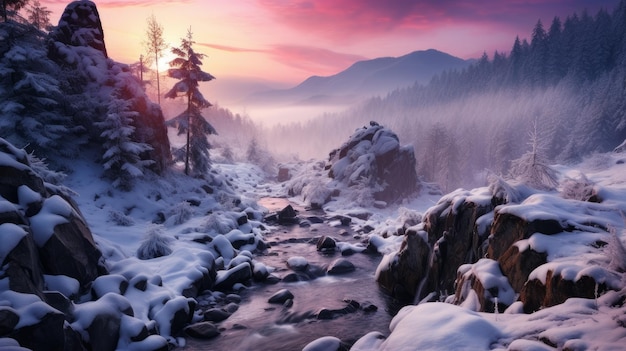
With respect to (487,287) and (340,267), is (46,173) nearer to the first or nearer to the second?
(340,267)

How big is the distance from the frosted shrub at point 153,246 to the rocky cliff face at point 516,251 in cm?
1183

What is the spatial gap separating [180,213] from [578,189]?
68.6 ft

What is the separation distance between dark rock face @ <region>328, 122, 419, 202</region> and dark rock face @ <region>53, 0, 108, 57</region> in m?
29.3

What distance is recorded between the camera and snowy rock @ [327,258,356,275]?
18266mm

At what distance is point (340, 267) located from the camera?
18547 millimetres

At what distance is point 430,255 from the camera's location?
13742mm

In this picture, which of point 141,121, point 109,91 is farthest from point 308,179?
point 109,91

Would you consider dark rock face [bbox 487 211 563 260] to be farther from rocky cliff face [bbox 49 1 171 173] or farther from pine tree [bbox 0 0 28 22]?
pine tree [bbox 0 0 28 22]

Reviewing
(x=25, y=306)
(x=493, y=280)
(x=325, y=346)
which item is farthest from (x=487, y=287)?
(x=25, y=306)

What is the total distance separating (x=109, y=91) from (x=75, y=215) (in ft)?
53.7

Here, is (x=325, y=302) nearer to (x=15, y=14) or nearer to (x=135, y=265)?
(x=135, y=265)

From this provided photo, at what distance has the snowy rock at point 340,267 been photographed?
1827cm

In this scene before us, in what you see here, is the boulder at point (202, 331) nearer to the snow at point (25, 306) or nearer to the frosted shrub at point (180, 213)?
the snow at point (25, 306)

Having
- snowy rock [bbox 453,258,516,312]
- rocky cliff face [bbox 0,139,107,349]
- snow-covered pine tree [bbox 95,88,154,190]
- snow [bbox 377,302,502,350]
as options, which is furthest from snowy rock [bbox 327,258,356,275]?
snow-covered pine tree [bbox 95,88,154,190]
